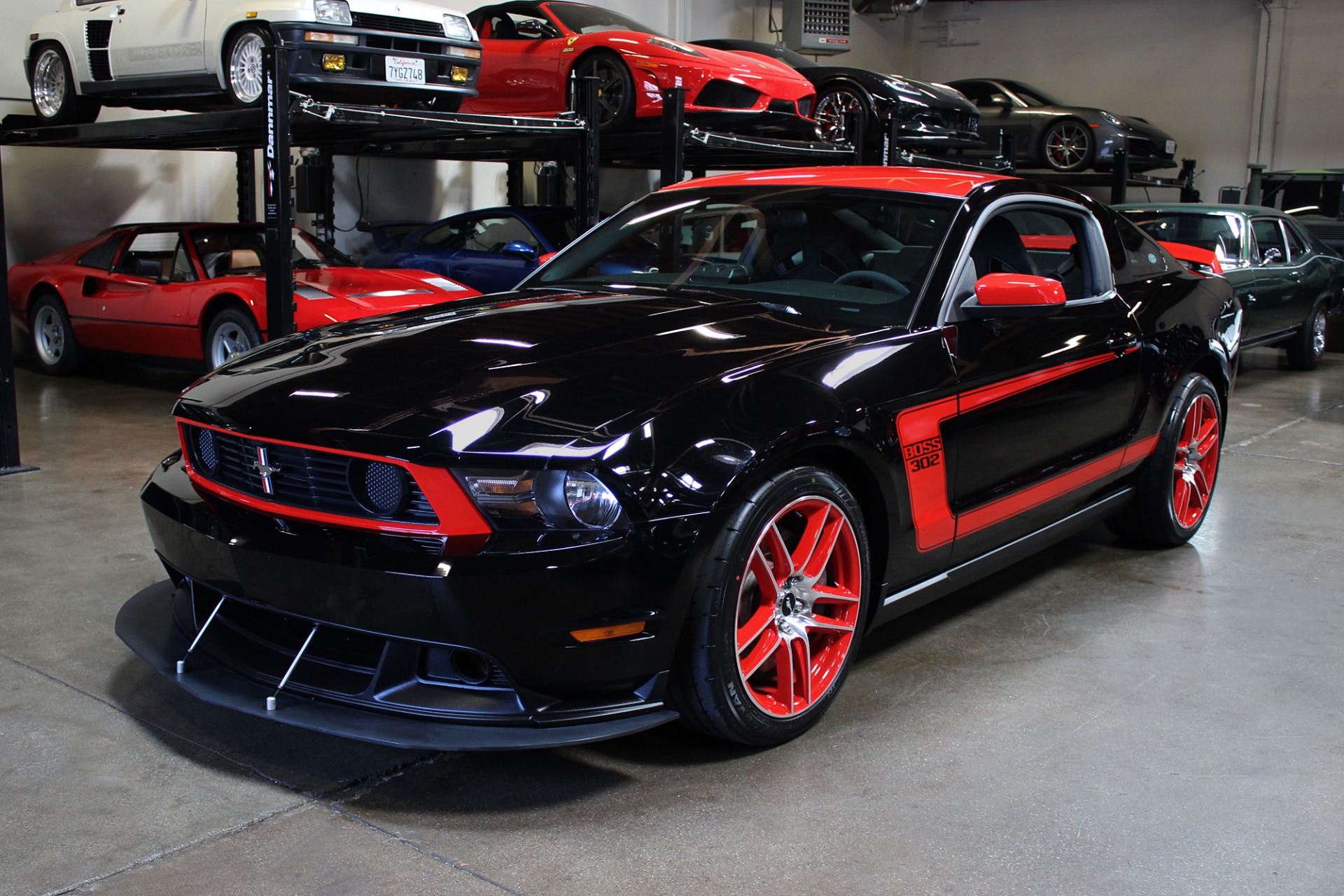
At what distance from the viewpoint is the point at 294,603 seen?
93.5 inches

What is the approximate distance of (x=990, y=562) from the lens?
338cm

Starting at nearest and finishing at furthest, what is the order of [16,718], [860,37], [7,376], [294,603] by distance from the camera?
[294,603] → [16,718] → [7,376] → [860,37]

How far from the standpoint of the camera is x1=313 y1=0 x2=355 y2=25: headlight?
6.71 m

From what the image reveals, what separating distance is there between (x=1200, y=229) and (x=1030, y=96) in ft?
22.1

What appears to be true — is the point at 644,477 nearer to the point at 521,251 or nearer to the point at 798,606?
the point at 798,606

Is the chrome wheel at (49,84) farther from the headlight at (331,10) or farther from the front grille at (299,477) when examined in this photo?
the front grille at (299,477)

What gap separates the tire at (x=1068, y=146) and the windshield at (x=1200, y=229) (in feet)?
16.9

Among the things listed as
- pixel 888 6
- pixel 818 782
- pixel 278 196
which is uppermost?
pixel 888 6

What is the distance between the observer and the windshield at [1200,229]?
9.48 m

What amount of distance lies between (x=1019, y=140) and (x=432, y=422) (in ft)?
46.8

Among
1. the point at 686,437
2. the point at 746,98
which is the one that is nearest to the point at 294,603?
the point at 686,437

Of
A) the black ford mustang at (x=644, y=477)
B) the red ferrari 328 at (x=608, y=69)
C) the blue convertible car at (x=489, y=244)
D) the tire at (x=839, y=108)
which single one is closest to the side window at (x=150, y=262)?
the blue convertible car at (x=489, y=244)

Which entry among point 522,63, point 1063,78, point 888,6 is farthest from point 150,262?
point 1063,78

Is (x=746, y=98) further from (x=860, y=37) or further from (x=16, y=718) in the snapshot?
(x=860, y=37)
